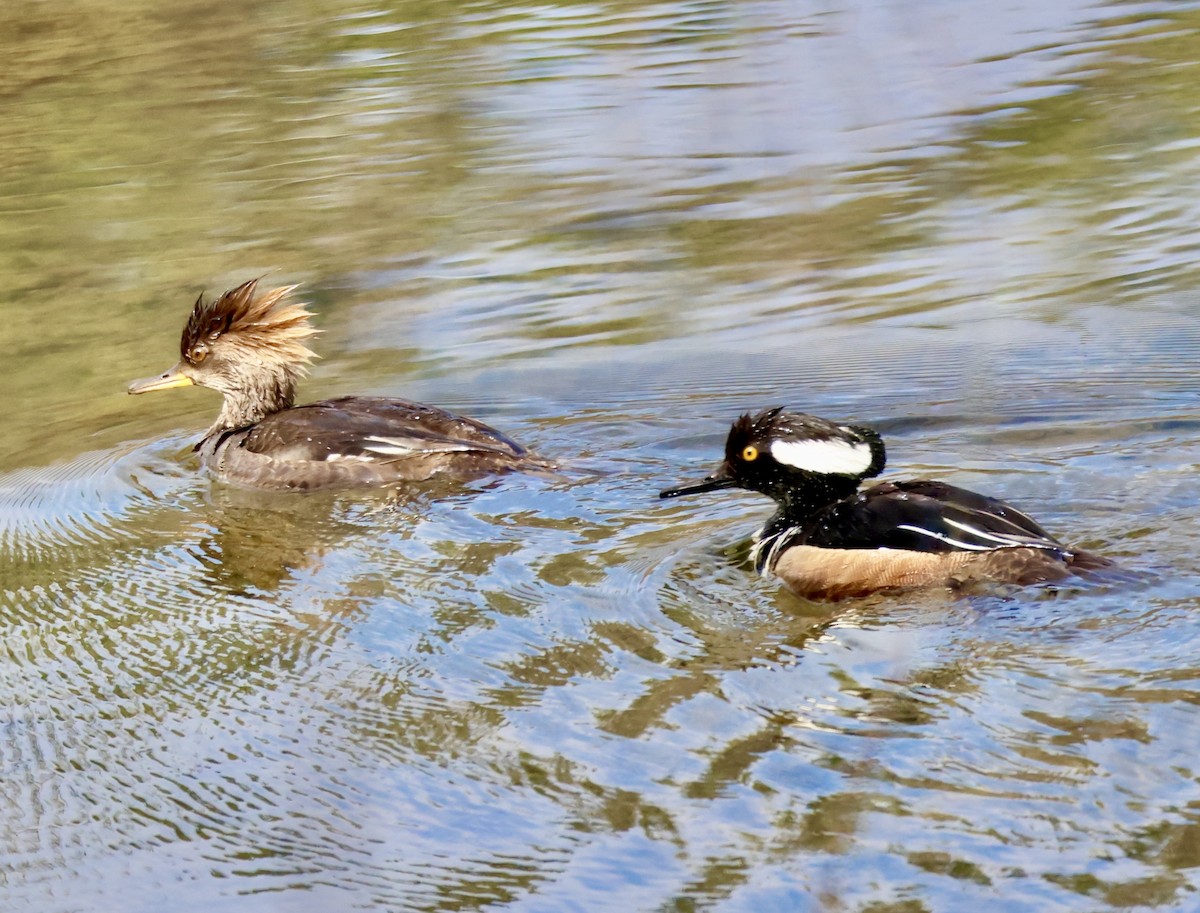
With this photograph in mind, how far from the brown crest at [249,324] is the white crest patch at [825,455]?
9.99 feet

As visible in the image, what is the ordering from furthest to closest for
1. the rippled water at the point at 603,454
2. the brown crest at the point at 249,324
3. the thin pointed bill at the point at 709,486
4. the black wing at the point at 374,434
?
the brown crest at the point at 249,324, the black wing at the point at 374,434, the thin pointed bill at the point at 709,486, the rippled water at the point at 603,454

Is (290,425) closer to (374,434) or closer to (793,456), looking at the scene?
(374,434)

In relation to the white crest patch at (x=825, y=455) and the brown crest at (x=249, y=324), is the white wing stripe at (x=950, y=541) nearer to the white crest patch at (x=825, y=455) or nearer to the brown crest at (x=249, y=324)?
the white crest patch at (x=825, y=455)

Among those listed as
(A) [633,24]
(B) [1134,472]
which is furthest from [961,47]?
(B) [1134,472]

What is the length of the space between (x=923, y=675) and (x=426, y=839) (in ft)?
5.44

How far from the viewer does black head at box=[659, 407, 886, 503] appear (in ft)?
21.1

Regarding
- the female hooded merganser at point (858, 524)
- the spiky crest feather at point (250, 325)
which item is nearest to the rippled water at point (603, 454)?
the female hooded merganser at point (858, 524)

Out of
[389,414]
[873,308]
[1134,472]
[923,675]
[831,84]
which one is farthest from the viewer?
[831,84]

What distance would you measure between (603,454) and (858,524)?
178cm

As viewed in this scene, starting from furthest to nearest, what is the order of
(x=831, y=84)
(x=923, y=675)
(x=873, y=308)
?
(x=831, y=84)
(x=873, y=308)
(x=923, y=675)

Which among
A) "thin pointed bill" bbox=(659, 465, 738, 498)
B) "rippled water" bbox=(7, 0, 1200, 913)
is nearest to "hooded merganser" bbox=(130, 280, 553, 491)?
"rippled water" bbox=(7, 0, 1200, 913)

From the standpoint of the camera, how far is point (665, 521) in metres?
6.78

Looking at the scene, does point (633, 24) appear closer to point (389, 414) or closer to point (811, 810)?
point (389, 414)

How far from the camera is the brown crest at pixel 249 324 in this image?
330 inches
